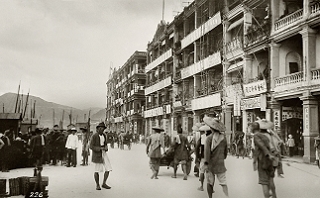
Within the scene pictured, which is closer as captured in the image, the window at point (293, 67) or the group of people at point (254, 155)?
the group of people at point (254, 155)

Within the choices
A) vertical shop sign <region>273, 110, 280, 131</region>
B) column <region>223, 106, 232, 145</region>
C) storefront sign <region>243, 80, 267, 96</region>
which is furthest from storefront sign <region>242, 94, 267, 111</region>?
column <region>223, 106, 232, 145</region>

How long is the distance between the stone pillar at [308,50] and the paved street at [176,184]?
2.40 meters

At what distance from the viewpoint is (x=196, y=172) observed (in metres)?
9.79

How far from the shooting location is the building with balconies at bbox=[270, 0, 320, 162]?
310 inches

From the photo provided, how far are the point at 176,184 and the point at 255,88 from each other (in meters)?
3.07

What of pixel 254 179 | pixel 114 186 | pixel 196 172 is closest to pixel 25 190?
pixel 114 186

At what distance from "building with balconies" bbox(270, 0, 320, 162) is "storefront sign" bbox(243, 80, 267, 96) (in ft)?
0.67

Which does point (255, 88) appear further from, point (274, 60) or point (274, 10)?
point (274, 10)

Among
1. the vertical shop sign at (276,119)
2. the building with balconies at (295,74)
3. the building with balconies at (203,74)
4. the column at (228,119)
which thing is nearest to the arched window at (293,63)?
the building with balconies at (295,74)

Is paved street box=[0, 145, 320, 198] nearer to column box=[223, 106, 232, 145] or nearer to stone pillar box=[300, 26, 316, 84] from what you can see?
column box=[223, 106, 232, 145]

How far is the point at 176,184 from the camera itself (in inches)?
330

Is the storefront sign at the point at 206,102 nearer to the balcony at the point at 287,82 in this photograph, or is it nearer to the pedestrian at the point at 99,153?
the balcony at the point at 287,82

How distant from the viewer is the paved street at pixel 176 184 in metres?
7.09

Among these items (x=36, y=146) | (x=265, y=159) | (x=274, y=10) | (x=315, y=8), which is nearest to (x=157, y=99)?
(x=36, y=146)
